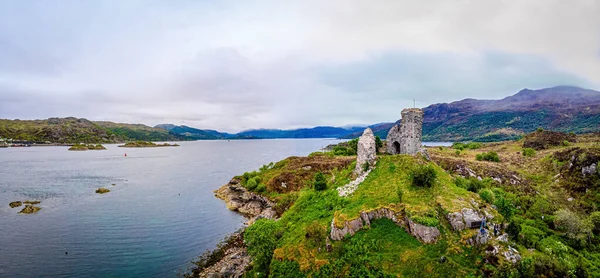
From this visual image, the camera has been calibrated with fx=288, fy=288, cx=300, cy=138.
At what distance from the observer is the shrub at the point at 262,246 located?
1040 inches

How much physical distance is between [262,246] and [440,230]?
50.9 feet

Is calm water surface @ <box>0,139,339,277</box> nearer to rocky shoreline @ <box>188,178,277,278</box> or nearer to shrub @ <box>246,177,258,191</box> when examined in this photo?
rocky shoreline @ <box>188,178,277,278</box>

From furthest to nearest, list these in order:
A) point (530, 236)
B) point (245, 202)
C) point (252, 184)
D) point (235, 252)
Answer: point (252, 184)
point (245, 202)
point (235, 252)
point (530, 236)

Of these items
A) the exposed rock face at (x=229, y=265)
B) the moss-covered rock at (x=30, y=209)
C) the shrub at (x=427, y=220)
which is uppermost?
the shrub at (x=427, y=220)

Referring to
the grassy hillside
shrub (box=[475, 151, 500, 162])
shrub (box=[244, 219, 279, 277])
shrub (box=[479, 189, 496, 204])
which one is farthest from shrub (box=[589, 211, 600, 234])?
shrub (box=[244, 219, 279, 277])

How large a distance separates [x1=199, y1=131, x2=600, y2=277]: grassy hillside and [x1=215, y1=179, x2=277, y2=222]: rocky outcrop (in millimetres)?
17243

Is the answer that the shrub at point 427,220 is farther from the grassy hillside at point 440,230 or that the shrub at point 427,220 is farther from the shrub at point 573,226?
the shrub at point 573,226

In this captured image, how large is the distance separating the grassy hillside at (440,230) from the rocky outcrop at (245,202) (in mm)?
17243

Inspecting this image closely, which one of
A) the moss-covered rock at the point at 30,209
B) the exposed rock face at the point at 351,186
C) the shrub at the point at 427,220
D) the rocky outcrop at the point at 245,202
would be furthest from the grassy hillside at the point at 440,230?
the moss-covered rock at the point at 30,209

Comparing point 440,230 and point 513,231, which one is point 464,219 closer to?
point 440,230

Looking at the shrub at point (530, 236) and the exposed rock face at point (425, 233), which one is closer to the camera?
the exposed rock face at point (425, 233)

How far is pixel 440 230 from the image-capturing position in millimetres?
20797

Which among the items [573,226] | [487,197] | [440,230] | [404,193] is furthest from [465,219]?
[573,226]

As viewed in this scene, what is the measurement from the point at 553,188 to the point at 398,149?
1787 cm
